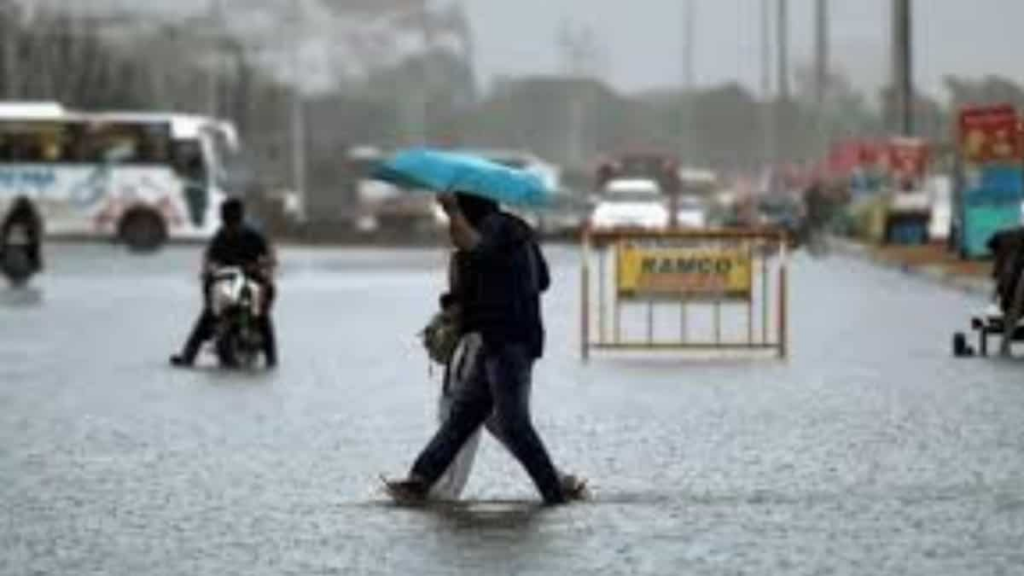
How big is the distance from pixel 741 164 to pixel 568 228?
9940 centimetres

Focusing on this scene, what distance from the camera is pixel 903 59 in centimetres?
7306

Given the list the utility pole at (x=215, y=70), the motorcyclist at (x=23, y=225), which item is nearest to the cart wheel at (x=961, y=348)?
the motorcyclist at (x=23, y=225)

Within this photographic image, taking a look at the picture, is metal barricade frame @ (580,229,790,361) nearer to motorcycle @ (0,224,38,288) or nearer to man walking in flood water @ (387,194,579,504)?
man walking in flood water @ (387,194,579,504)

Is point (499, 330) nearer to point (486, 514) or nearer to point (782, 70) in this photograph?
point (486, 514)

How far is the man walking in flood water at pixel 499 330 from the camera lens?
1591 cm

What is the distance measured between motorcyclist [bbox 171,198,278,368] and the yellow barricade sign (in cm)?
371

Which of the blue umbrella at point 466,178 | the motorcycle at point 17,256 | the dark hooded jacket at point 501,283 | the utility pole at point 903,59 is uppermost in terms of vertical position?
the utility pole at point 903,59

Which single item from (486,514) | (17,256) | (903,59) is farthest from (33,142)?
(486,514)

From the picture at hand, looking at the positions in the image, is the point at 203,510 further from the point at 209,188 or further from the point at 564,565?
the point at 209,188

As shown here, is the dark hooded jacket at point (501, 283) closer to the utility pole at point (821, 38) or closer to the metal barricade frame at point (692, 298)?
the metal barricade frame at point (692, 298)

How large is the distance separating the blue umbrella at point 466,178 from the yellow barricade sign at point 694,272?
1470cm

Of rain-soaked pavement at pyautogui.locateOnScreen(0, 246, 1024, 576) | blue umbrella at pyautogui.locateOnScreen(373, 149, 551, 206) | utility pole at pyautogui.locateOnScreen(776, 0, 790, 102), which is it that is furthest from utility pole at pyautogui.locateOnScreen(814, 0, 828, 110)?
blue umbrella at pyautogui.locateOnScreen(373, 149, 551, 206)

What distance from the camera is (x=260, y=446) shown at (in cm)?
1973

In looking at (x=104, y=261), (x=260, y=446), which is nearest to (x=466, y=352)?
(x=260, y=446)
